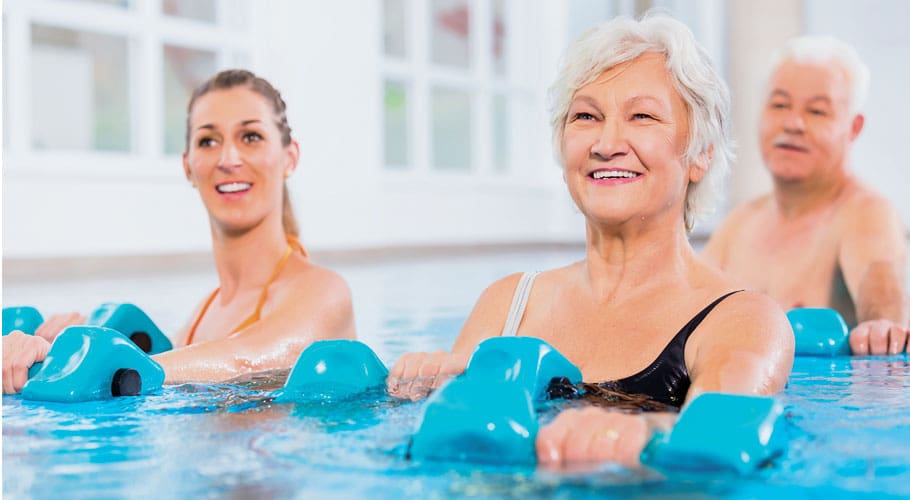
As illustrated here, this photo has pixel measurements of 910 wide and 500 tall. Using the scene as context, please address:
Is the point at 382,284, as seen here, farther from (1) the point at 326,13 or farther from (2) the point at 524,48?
(2) the point at 524,48

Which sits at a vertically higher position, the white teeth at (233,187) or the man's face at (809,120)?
the man's face at (809,120)

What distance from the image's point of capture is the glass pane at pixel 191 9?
10.4m

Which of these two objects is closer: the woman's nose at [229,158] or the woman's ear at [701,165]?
the woman's ear at [701,165]

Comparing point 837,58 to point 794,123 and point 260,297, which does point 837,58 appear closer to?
point 794,123

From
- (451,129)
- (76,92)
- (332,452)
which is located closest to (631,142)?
(332,452)

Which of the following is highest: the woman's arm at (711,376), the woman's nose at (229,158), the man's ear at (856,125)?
the man's ear at (856,125)

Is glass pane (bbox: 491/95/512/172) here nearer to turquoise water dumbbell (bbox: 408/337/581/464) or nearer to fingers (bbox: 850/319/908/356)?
fingers (bbox: 850/319/908/356)

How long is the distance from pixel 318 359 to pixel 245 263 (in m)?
0.92

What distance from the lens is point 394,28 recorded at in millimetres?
→ 12312

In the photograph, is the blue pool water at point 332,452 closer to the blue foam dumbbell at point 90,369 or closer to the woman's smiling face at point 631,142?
the blue foam dumbbell at point 90,369

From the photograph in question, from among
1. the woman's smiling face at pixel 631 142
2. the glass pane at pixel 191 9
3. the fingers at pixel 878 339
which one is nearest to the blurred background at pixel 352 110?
the glass pane at pixel 191 9

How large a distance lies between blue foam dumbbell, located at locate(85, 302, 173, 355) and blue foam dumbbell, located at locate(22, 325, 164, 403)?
2.50ft

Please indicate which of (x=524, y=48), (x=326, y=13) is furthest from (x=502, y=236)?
(x=326, y=13)

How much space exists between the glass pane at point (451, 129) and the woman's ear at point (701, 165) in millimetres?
10323
